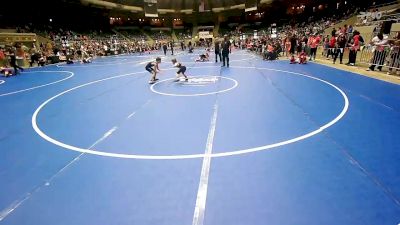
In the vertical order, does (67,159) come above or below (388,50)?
below

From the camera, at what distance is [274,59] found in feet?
67.3

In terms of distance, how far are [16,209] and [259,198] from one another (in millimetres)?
3223

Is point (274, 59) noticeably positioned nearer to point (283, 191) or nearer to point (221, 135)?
point (221, 135)

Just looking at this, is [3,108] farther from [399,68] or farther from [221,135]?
[399,68]

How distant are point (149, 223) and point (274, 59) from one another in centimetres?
1918

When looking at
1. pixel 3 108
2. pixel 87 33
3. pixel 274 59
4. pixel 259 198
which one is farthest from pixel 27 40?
pixel 259 198

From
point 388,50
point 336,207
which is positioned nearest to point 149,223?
point 336,207

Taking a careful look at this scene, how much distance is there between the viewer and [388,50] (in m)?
11.5

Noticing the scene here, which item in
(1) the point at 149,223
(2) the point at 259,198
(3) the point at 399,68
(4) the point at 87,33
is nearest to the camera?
(1) the point at 149,223

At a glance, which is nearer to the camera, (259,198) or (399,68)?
(259,198)

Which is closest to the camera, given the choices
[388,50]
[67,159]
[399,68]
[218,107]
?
[67,159]

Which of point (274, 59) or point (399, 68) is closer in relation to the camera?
point (399, 68)

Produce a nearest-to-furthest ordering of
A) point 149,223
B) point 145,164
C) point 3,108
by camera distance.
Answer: point 149,223 < point 145,164 < point 3,108

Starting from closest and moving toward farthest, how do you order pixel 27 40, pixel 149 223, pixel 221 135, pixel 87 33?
pixel 149 223, pixel 221 135, pixel 27 40, pixel 87 33
